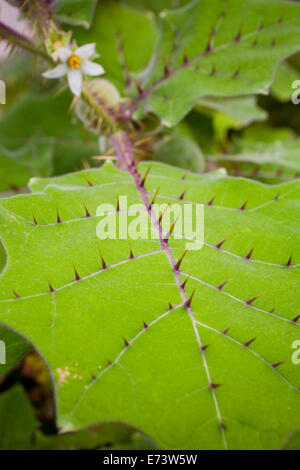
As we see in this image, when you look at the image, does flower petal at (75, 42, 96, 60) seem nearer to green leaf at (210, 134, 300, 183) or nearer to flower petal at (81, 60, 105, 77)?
flower petal at (81, 60, 105, 77)

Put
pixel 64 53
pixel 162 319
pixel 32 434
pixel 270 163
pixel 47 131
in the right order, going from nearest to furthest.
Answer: pixel 162 319 < pixel 64 53 < pixel 32 434 < pixel 270 163 < pixel 47 131

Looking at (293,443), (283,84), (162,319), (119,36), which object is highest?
(119,36)

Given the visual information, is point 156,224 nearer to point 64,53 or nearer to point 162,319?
point 162,319

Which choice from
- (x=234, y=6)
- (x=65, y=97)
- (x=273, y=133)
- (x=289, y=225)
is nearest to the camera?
(x=289, y=225)

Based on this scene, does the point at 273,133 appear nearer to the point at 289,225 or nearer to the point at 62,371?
the point at 289,225

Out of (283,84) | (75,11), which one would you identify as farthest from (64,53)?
(283,84)

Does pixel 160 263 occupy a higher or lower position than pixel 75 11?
lower

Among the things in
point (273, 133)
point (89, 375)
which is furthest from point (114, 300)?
point (273, 133)
